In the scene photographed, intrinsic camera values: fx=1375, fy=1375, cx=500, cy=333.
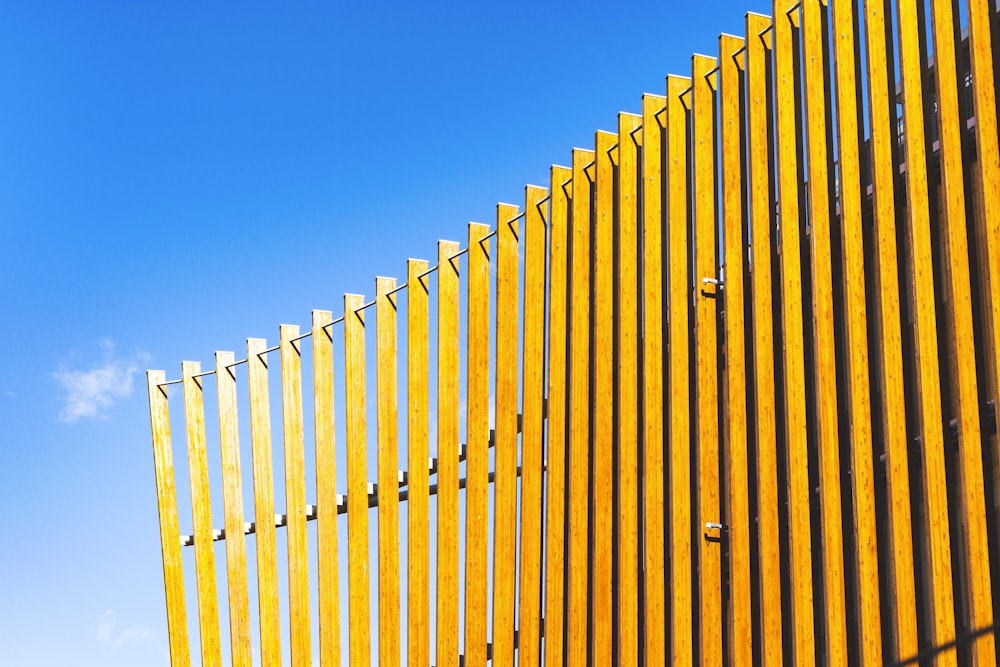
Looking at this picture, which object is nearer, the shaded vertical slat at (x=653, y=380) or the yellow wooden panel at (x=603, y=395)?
the shaded vertical slat at (x=653, y=380)

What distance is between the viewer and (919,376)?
743 centimetres

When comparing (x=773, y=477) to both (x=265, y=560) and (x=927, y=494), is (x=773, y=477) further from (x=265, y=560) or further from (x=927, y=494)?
(x=265, y=560)

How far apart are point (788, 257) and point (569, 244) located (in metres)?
2.68

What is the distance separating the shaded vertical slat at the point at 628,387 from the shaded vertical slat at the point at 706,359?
51 cm

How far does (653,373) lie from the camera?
935cm

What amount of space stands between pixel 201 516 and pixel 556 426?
4.39 m

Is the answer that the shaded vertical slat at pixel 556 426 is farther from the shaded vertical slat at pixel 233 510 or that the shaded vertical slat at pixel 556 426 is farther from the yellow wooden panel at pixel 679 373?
the shaded vertical slat at pixel 233 510

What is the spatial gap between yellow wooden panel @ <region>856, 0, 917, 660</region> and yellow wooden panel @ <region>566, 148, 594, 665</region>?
271 cm

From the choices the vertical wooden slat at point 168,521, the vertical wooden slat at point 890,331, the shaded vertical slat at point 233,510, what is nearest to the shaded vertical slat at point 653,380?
the vertical wooden slat at point 890,331

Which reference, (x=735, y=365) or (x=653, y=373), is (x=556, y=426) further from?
(x=735, y=365)

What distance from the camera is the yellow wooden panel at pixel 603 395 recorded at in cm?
948

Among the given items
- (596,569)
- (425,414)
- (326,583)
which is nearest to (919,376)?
(596,569)

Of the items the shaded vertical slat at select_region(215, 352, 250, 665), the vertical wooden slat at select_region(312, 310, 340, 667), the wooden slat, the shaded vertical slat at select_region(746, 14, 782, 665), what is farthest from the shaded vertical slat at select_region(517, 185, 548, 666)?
the shaded vertical slat at select_region(215, 352, 250, 665)

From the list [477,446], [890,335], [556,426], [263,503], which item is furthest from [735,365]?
[263,503]
